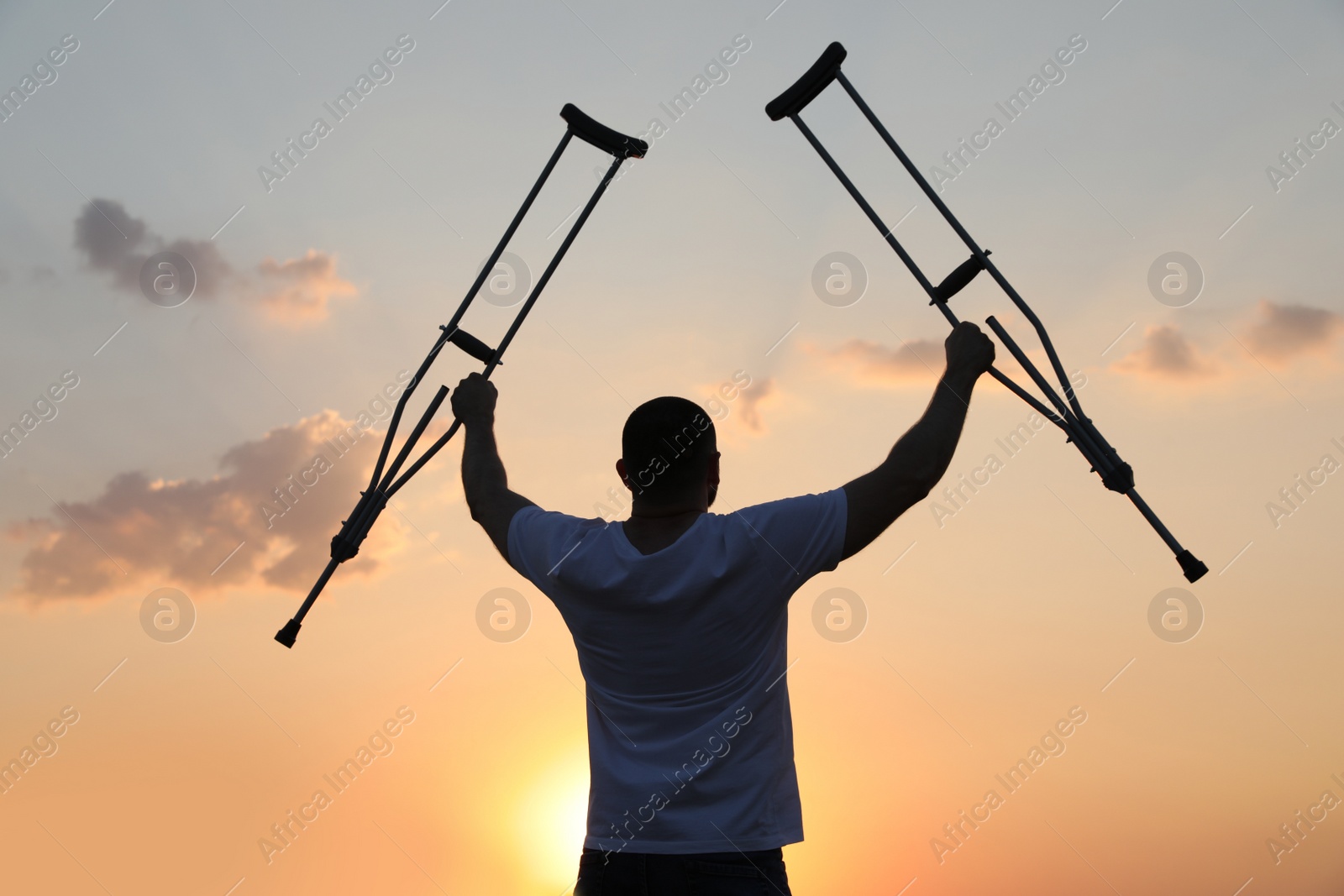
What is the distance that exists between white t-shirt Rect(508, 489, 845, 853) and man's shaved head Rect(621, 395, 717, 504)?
201mm

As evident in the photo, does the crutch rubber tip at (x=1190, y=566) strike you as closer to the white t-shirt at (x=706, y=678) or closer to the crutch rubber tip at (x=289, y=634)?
the white t-shirt at (x=706, y=678)

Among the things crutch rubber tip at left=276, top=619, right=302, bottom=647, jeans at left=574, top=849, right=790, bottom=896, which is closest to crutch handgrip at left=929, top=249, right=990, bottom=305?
jeans at left=574, top=849, right=790, bottom=896

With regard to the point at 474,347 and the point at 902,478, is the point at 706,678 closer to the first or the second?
the point at 902,478

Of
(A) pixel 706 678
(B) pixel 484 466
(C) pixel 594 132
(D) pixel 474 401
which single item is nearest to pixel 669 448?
(A) pixel 706 678

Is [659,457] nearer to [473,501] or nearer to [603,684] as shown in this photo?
[603,684]

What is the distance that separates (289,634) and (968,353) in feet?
12.8

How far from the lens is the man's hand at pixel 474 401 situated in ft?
18.5

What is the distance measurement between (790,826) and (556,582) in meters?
1.30

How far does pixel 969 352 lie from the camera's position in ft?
15.8

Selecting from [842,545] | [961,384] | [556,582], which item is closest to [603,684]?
[556,582]

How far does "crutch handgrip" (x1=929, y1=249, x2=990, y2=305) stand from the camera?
5.79m

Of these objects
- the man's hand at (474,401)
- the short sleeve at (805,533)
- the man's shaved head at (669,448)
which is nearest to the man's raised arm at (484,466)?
the man's hand at (474,401)

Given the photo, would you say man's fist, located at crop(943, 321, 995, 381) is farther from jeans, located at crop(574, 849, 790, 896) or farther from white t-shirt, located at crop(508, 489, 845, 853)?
jeans, located at crop(574, 849, 790, 896)

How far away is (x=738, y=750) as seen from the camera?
3857mm
